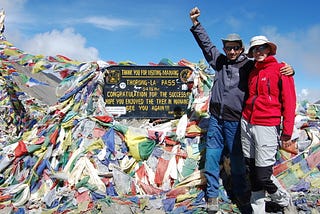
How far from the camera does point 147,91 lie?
7328 millimetres

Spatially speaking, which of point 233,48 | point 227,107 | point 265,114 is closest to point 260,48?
point 233,48

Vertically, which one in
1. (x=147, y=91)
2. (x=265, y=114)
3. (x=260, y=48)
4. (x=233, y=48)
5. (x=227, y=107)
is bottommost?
(x=265, y=114)

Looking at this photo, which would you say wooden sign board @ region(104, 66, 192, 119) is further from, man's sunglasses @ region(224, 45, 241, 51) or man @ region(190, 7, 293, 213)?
man's sunglasses @ region(224, 45, 241, 51)

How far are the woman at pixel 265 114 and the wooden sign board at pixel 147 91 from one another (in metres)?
2.76

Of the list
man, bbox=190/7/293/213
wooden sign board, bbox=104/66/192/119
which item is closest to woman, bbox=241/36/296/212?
man, bbox=190/7/293/213

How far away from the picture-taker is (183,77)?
24.2ft

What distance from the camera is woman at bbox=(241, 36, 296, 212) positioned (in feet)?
14.3

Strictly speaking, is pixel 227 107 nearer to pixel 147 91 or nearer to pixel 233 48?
pixel 233 48

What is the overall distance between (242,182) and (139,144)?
191 centimetres

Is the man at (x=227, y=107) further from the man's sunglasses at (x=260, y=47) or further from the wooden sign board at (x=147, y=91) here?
the wooden sign board at (x=147, y=91)

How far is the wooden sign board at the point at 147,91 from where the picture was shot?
7.29 metres

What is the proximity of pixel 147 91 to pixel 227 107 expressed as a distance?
2.48m

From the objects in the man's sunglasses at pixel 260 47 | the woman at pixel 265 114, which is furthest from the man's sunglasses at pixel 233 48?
the man's sunglasses at pixel 260 47

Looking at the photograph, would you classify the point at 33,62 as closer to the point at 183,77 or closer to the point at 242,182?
the point at 183,77
